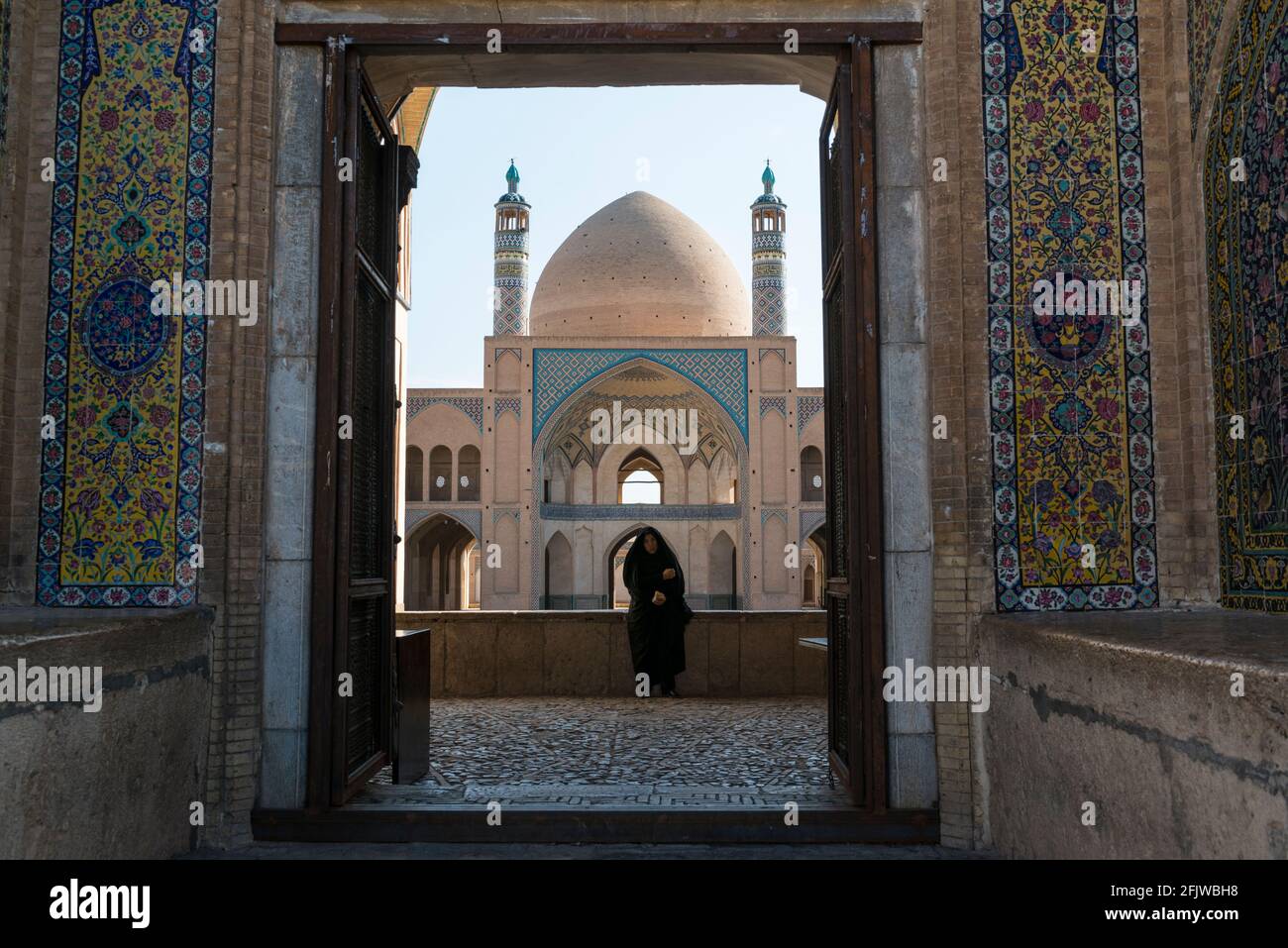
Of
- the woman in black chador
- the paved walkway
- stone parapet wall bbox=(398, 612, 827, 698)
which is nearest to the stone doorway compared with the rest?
the paved walkway

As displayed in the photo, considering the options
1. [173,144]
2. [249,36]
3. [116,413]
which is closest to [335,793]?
[116,413]

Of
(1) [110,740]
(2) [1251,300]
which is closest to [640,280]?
(2) [1251,300]

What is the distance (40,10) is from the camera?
147 inches

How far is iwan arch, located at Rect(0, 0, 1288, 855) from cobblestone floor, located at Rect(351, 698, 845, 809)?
596mm

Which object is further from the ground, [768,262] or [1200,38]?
[768,262]

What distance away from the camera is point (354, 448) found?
157 inches

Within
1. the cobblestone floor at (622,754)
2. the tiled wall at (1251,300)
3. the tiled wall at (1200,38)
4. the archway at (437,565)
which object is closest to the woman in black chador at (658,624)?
the cobblestone floor at (622,754)

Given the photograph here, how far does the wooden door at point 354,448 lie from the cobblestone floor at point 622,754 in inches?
11.5

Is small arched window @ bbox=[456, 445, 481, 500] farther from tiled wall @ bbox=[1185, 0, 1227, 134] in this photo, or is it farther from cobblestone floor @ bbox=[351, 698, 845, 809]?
tiled wall @ bbox=[1185, 0, 1227, 134]

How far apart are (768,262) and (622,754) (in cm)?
1998

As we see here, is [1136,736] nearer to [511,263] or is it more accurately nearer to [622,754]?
[622,754]

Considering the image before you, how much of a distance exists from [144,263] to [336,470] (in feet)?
2.97

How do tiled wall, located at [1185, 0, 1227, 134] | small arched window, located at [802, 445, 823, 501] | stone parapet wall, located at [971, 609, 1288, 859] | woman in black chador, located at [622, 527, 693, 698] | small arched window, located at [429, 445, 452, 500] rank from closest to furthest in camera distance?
stone parapet wall, located at [971, 609, 1288, 859] < tiled wall, located at [1185, 0, 1227, 134] < woman in black chador, located at [622, 527, 693, 698] < small arched window, located at [802, 445, 823, 501] < small arched window, located at [429, 445, 452, 500]

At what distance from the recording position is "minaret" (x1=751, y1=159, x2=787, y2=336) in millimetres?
23359
